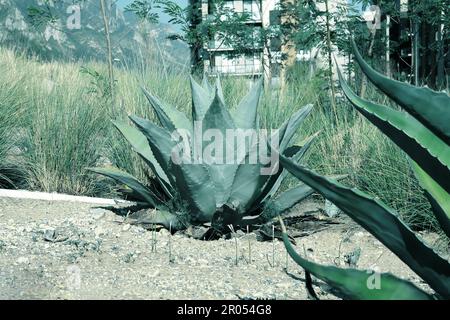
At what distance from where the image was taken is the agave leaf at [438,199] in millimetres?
1636

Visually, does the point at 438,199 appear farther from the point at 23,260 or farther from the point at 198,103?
the point at 198,103

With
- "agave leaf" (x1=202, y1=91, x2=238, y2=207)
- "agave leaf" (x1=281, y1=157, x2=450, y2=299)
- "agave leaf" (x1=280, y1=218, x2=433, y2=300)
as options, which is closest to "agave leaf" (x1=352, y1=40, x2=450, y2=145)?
"agave leaf" (x1=281, y1=157, x2=450, y2=299)

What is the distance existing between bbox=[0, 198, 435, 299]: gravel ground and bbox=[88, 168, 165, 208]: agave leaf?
205 mm

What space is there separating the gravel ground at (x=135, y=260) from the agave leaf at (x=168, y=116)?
61 cm

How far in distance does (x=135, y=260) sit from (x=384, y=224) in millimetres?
1704

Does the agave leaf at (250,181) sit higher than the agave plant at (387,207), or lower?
lower

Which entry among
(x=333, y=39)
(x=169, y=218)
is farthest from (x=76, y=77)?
(x=169, y=218)

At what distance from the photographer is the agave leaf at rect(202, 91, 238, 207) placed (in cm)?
345

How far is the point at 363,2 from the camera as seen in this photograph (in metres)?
7.58

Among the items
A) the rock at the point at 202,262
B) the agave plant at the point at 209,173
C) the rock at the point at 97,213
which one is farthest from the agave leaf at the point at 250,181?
the rock at the point at 97,213

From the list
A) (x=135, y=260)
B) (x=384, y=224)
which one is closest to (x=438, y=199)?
(x=384, y=224)

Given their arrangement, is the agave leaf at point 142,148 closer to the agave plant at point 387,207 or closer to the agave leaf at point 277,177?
the agave leaf at point 277,177

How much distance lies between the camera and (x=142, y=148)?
393cm
